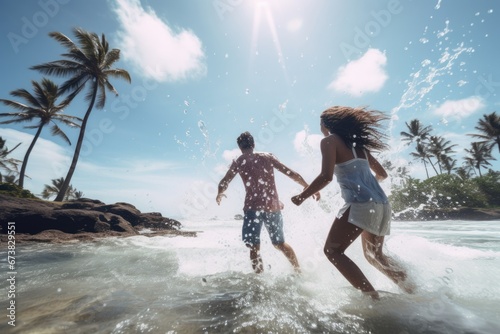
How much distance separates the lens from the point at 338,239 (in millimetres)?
2324

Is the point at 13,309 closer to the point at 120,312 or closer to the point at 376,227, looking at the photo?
the point at 120,312

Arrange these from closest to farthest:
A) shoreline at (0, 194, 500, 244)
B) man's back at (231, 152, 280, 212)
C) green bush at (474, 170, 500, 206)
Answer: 1. man's back at (231, 152, 280, 212)
2. shoreline at (0, 194, 500, 244)
3. green bush at (474, 170, 500, 206)

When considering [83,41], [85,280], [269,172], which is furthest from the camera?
[83,41]

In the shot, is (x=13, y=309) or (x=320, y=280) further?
(x=320, y=280)

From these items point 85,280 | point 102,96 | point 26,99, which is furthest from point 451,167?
point 26,99

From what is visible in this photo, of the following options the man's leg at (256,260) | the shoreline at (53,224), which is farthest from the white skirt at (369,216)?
the shoreline at (53,224)

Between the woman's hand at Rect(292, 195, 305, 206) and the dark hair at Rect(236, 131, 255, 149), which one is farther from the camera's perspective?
the dark hair at Rect(236, 131, 255, 149)

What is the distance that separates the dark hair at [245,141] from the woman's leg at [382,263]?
6.72ft

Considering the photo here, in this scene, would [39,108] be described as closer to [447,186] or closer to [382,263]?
[382,263]

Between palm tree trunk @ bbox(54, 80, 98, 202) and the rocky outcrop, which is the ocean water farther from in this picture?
palm tree trunk @ bbox(54, 80, 98, 202)

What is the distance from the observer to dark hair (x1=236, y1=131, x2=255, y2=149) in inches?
157

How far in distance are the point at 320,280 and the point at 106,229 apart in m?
8.75

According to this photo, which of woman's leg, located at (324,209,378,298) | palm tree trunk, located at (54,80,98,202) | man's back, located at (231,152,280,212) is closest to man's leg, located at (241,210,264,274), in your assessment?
man's back, located at (231,152,280,212)

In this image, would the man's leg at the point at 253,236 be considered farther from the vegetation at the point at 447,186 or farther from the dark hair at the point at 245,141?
the vegetation at the point at 447,186
